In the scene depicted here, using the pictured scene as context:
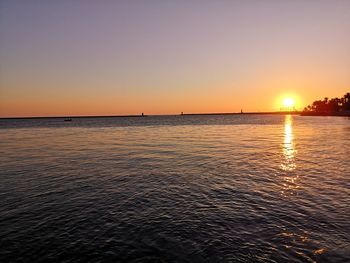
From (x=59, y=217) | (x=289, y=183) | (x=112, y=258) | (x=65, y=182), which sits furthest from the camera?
(x=65, y=182)

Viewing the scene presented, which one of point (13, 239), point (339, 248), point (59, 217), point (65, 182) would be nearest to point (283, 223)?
point (339, 248)

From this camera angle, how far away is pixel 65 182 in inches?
680

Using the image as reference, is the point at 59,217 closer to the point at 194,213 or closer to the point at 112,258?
the point at 112,258

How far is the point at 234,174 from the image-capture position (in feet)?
61.2

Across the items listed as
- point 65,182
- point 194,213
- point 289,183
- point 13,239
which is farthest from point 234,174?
point 13,239

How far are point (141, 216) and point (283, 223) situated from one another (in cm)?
607

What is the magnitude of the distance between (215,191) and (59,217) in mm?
8345

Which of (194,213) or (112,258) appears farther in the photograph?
(194,213)

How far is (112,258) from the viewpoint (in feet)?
26.3

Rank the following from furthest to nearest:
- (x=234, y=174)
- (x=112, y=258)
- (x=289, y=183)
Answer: (x=234, y=174) < (x=289, y=183) < (x=112, y=258)

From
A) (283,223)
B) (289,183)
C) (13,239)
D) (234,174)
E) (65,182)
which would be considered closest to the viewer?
(13,239)

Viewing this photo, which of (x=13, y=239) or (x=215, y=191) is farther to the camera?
(x=215, y=191)

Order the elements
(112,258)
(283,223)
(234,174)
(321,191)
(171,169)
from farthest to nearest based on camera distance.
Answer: (171,169)
(234,174)
(321,191)
(283,223)
(112,258)

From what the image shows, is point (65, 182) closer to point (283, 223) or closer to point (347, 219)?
point (283, 223)
